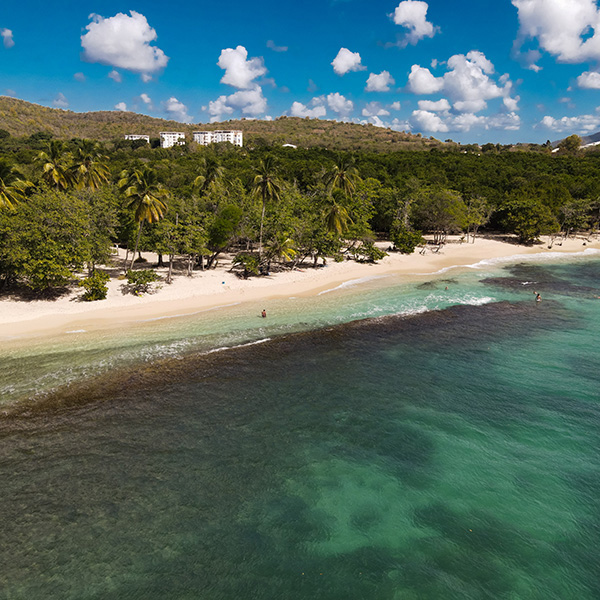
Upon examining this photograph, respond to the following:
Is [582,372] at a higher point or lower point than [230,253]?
lower

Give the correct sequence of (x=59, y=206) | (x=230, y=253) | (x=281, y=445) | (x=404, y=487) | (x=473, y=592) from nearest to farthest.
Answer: (x=473, y=592), (x=404, y=487), (x=281, y=445), (x=59, y=206), (x=230, y=253)

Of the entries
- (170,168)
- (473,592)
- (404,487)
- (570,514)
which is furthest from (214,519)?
(170,168)

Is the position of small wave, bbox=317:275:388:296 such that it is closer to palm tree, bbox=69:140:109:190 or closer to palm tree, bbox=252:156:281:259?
palm tree, bbox=252:156:281:259

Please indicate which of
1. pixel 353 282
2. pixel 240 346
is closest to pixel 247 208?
pixel 353 282

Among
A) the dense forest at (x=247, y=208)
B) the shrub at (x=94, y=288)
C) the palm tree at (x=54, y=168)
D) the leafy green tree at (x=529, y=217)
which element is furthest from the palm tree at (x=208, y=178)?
the leafy green tree at (x=529, y=217)

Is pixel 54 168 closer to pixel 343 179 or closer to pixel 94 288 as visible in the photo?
pixel 94 288

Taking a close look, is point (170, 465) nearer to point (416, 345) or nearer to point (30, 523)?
point (30, 523)

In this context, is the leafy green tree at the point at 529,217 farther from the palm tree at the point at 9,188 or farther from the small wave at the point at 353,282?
the palm tree at the point at 9,188
